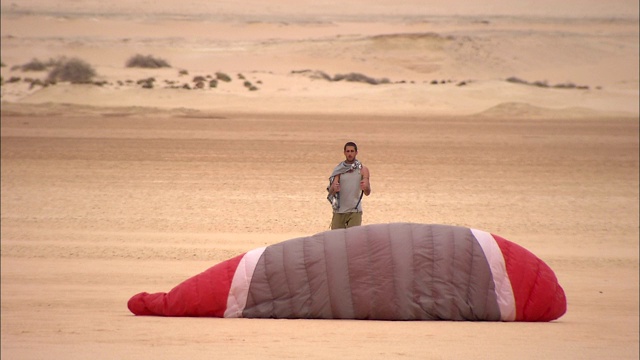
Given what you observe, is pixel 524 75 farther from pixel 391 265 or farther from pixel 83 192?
pixel 391 265

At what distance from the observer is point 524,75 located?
5666 centimetres

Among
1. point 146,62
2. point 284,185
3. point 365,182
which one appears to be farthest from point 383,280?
point 146,62

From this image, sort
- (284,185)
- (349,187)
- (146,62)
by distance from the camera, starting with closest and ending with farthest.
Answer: (349,187) → (284,185) → (146,62)

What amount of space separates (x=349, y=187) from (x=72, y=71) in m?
36.8

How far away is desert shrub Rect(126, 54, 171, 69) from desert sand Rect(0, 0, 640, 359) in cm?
359

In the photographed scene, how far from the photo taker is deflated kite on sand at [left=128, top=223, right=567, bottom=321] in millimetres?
8039

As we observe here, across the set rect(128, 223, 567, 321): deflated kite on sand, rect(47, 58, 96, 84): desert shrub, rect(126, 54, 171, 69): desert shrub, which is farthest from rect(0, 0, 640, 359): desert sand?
rect(126, 54, 171, 69): desert shrub

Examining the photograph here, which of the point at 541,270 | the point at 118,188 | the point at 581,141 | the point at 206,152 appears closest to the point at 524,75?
the point at 581,141

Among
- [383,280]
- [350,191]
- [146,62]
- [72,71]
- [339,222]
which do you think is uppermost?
[350,191]

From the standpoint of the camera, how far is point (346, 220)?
8836mm

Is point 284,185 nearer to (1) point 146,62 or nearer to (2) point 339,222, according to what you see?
(2) point 339,222

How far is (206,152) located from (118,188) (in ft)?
16.4

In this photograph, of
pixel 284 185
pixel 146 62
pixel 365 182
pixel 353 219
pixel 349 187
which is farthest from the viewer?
pixel 146 62

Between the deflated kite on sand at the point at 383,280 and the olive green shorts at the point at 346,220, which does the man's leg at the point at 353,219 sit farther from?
the deflated kite on sand at the point at 383,280
